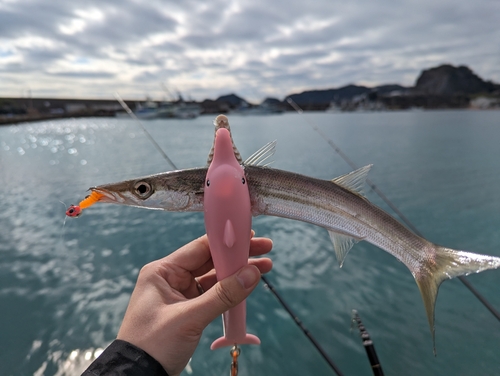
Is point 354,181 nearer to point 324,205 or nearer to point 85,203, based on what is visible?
point 324,205

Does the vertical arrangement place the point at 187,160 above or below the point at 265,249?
below

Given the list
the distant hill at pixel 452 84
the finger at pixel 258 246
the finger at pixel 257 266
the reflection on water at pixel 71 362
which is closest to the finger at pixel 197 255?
the finger at pixel 258 246

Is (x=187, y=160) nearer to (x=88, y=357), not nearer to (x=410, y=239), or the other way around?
(x=88, y=357)

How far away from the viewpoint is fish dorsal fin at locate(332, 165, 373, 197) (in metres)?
2.74

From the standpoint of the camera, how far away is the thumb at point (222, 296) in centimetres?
231

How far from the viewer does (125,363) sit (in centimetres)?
217

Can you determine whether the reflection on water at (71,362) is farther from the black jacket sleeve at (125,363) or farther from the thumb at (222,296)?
the thumb at (222,296)

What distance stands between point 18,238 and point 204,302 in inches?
454

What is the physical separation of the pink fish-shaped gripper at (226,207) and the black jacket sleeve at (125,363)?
33.1 inches

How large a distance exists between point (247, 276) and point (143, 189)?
110cm

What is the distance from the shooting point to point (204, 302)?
2.30 metres

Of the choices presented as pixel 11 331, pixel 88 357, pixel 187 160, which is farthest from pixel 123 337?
pixel 187 160

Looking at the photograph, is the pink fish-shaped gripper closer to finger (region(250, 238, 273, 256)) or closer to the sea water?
finger (region(250, 238, 273, 256))

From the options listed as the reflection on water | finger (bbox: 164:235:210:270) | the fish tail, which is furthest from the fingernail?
the reflection on water
